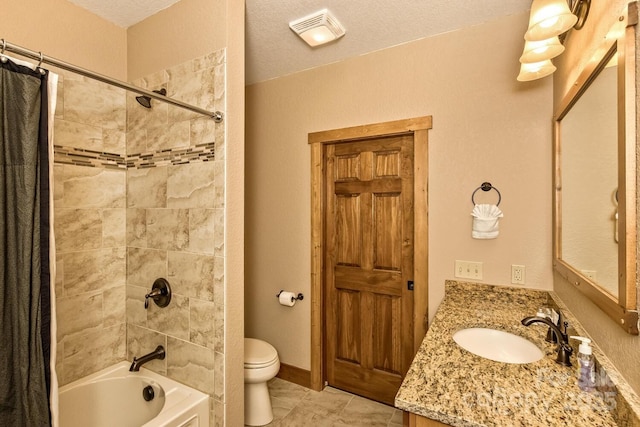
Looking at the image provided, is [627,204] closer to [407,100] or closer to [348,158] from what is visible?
[407,100]

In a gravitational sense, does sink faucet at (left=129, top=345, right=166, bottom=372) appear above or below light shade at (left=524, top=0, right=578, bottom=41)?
below

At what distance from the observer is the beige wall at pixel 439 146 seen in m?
1.83

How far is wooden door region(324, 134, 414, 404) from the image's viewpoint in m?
2.26

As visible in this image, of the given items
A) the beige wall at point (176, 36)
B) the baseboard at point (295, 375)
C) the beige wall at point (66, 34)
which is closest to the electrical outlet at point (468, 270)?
the baseboard at point (295, 375)

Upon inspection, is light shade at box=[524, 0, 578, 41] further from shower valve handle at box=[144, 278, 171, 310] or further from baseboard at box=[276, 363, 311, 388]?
baseboard at box=[276, 363, 311, 388]

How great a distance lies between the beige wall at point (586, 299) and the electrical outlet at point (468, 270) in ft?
1.27

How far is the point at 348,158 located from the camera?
2480 millimetres

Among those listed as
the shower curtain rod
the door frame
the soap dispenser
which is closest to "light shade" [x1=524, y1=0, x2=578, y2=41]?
the door frame

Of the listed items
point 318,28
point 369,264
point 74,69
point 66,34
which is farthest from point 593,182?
point 66,34

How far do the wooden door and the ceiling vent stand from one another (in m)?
0.76

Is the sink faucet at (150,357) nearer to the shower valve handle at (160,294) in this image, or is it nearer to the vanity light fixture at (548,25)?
the shower valve handle at (160,294)

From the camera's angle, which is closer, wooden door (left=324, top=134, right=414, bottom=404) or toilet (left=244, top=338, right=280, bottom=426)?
toilet (left=244, top=338, right=280, bottom=426)

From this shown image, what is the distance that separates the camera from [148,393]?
1705 mm

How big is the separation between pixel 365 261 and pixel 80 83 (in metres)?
2.17
